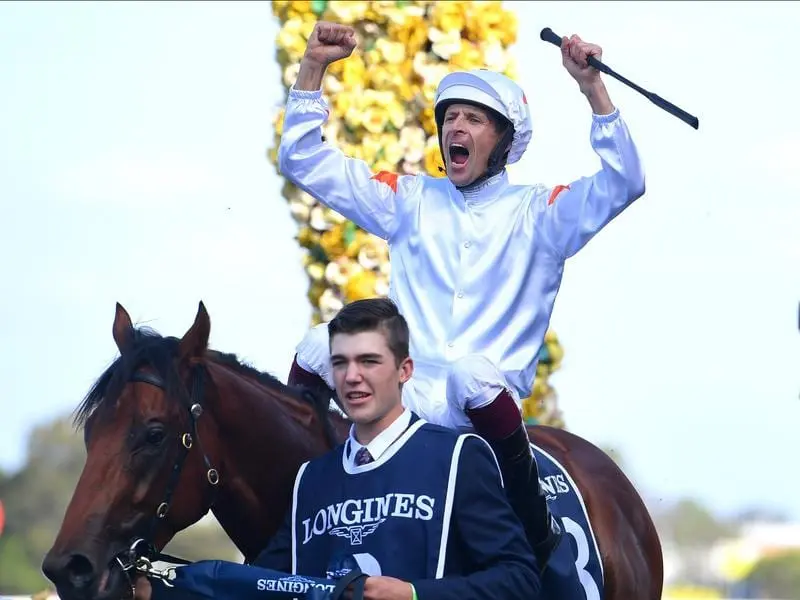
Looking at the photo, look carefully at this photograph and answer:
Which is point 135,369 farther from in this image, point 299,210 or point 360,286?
point 299,210

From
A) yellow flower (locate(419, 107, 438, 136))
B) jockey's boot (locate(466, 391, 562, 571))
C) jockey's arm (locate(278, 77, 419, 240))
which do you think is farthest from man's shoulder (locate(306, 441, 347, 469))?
yellow flower (locate(419, 107, 438, 136))

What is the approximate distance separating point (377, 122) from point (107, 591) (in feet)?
12.5

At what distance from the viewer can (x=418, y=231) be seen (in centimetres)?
410

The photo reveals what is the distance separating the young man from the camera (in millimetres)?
3199

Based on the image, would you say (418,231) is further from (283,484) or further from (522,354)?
(283,484)

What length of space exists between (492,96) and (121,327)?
1.14 m

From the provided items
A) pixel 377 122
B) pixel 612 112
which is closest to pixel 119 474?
pixel 612 112

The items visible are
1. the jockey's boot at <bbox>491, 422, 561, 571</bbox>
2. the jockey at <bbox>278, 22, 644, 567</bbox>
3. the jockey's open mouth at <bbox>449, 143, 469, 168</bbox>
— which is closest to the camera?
the jockey's boot at <bbox>491, 422, 561, 571</bbox>

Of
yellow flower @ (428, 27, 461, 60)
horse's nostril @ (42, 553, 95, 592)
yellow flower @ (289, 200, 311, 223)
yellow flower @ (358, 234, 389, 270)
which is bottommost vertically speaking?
horse's nostril @ (42, 553, 95, 592)

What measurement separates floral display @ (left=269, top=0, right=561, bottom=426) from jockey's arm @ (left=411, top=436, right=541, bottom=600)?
3.51 metres

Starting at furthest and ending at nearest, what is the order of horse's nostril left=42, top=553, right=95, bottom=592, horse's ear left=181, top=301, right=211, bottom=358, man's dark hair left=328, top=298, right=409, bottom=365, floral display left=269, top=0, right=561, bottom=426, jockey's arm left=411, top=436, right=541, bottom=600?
floral display left=269, top=0, right=561, bottom=426
horse's ear left=181, top=301, right=211, bottom=358
horse's nostril left=42, top=553, right=95, bottom=592
man's dark hair left=328, top=298, right=409, bottom=365
jockey's arm left=411, top=436, right=541, bottom=600

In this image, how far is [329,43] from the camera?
160 inches

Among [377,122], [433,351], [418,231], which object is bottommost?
[433,351]

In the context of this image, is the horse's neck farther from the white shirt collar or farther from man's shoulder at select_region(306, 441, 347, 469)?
the white shirt collar
